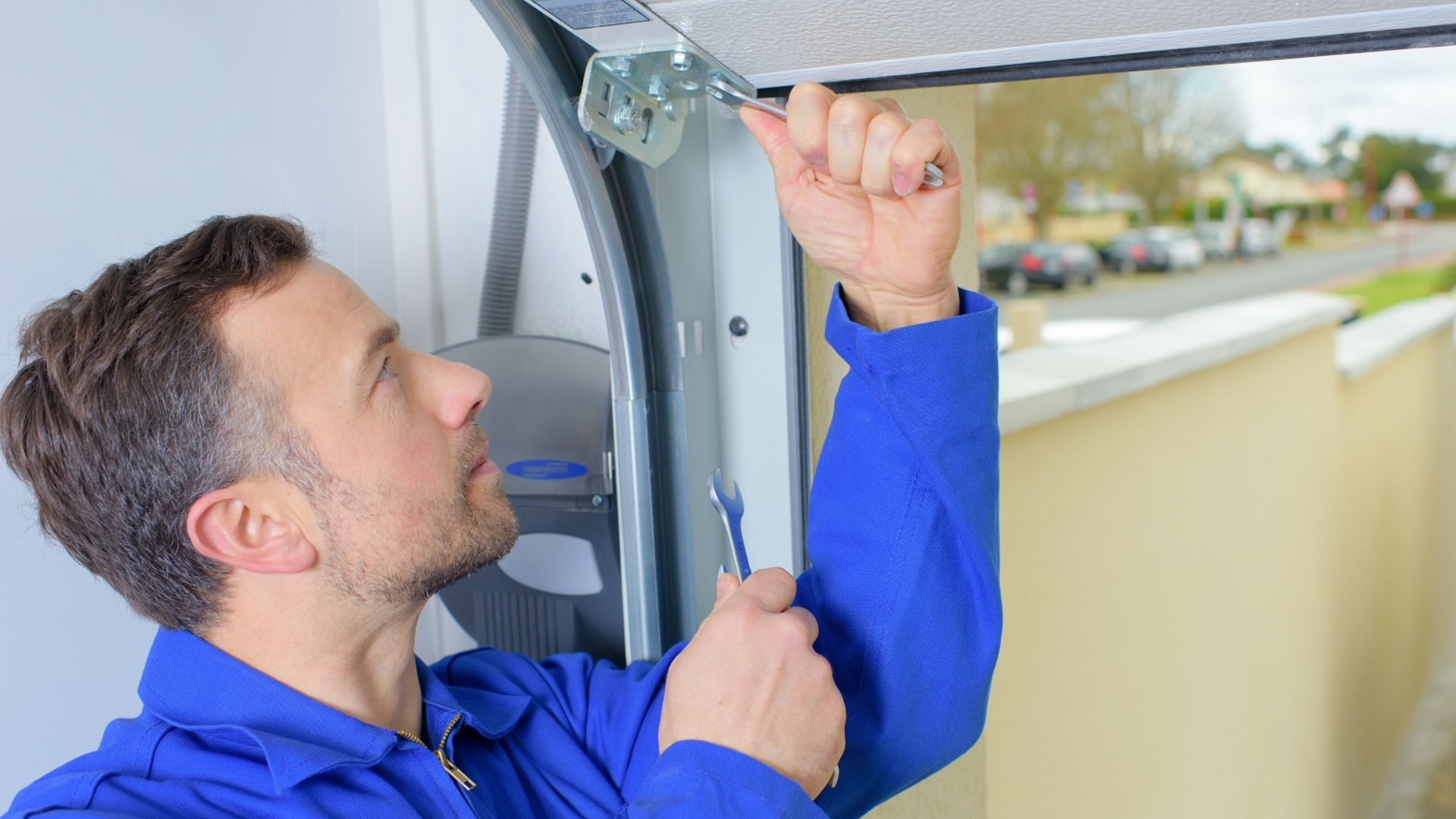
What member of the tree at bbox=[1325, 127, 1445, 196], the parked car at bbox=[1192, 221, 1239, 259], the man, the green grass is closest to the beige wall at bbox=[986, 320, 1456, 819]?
the man

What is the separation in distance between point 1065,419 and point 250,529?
5.47ft

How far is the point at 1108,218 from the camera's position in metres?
20.1

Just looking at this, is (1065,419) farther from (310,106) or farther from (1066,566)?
(310,106)

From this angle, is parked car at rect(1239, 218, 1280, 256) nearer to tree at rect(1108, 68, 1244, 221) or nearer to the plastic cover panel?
tree at rect(1108, 68, 1244, 221)

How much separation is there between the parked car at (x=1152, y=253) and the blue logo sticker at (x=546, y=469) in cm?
1636

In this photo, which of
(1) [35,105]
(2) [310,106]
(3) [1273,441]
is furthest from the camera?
(3) [1273,441]

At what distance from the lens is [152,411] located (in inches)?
32.4

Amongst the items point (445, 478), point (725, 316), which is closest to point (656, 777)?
point (445, 478)

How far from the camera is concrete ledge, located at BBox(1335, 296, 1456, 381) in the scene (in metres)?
4.35

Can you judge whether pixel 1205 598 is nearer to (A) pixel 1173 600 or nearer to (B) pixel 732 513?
(A) pixel 1173 600

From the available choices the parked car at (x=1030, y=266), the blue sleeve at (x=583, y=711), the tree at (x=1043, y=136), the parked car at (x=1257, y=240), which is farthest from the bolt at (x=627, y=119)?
the parked car at (x=1257, y=240)

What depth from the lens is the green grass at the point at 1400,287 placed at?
496 inches

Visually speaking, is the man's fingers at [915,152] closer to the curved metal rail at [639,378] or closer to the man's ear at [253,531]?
the curved metal rail at [639,378]

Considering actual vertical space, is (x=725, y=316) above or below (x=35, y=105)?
below
